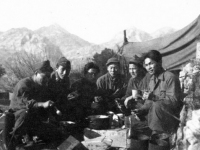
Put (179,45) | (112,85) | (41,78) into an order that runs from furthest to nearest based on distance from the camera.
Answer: (179,45)
(112,85)
(41,78)

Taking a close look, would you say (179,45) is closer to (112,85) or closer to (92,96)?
(112,85)

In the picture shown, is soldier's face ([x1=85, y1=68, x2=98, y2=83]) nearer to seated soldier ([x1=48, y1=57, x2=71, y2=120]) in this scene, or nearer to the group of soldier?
the group of soldier

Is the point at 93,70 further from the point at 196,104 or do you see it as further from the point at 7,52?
the point at 7,52

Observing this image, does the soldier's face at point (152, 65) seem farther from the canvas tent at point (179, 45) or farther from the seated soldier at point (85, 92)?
the canvas tent at point (179, 45)

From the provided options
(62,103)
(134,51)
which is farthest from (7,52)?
(62,103)

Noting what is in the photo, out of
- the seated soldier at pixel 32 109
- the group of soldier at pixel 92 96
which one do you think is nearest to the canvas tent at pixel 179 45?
the group of soldier at pixel 92 96

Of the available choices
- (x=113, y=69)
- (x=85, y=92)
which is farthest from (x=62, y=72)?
(x=113, y=69)

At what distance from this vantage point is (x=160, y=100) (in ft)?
10.2

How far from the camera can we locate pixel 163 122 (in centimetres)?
290

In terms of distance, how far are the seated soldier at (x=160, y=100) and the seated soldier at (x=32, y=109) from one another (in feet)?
5.02

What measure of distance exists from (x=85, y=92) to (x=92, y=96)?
0.53 ft

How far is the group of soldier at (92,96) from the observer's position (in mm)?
3084

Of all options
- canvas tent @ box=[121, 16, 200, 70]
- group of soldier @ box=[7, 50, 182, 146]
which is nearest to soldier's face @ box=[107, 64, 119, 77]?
group of soldier @ box=[7, 50, 182, 146]

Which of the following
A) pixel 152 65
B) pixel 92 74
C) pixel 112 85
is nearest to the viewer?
pixel 152 65
